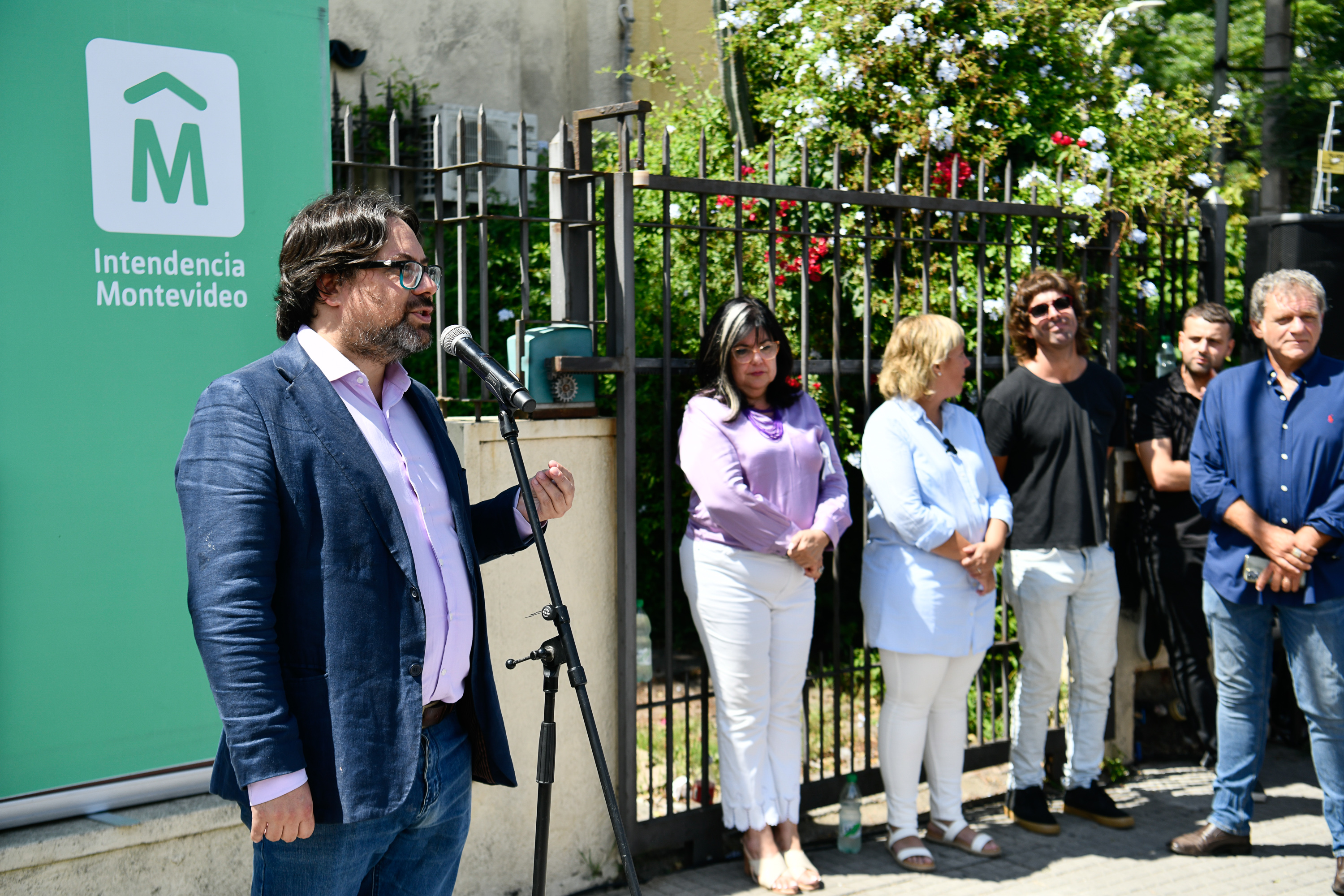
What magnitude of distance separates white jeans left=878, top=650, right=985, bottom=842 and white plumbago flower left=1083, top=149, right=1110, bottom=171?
2.48 meters

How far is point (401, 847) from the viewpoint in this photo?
95.9 inches

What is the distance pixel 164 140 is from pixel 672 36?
22.5ft

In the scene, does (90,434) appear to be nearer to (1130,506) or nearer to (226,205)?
Answer: (226,205)

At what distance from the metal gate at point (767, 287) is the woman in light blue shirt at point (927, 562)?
337mm

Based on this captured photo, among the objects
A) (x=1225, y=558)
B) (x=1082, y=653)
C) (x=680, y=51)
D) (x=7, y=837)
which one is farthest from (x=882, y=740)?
(x=680, y=51)

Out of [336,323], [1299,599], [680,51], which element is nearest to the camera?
[336,323]

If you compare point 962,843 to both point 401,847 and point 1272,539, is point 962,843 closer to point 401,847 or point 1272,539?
point 1272,539

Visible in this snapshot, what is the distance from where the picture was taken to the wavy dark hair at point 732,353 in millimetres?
4250

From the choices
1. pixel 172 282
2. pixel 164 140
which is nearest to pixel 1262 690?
pixel 172 282

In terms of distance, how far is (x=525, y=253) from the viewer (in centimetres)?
406

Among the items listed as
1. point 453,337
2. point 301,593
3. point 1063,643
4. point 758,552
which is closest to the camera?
point 301,593

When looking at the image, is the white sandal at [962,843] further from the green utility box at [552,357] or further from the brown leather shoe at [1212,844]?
the green utility box at [552,357]

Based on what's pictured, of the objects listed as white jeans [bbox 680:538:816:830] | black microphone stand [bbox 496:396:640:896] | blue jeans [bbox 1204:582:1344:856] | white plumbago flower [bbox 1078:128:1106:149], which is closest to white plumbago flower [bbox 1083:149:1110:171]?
white plumbago flower [bbox 1078:128:1106:149]

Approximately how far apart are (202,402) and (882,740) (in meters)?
3.14
